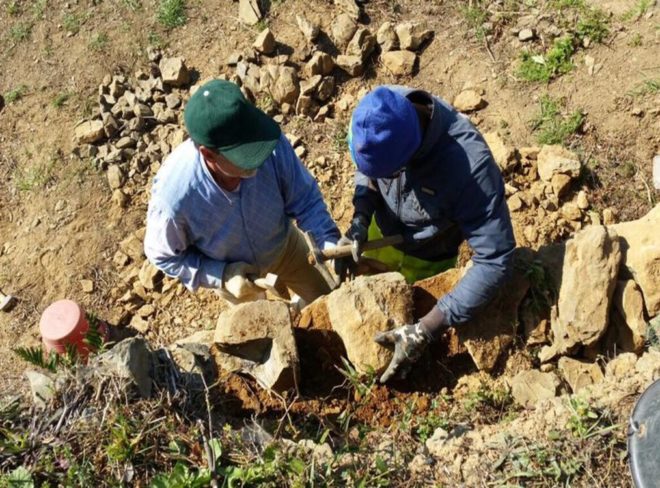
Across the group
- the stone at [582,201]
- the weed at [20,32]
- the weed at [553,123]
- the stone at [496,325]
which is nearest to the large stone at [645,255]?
the stone at [496,325]

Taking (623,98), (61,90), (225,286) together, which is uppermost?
(61,90)

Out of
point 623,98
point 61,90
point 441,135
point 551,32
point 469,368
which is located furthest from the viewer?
point 61,90

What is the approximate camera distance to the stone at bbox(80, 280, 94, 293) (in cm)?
459

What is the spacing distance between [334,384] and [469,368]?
0.70 meters

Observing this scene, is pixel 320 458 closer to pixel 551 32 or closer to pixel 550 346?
→ pixel 550 346

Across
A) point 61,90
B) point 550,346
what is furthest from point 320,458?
point 61,90

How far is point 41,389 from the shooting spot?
92.5 inches

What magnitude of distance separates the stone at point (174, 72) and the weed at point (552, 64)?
257 centimetres

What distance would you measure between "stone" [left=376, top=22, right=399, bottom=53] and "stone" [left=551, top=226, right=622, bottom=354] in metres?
2.53

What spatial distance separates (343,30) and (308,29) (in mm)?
276

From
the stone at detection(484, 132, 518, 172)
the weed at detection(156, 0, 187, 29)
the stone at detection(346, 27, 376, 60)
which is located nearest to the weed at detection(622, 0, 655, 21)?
the stone at detection(484, 132, 518, 172)

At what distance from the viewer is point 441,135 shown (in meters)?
2.78

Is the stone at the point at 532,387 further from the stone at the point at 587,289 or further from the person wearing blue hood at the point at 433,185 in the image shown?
the person wearing blue hood at the point at 433,185

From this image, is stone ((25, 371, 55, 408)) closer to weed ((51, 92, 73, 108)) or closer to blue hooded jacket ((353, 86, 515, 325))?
blue hooded jacket ((353, 86, 515, 325))
